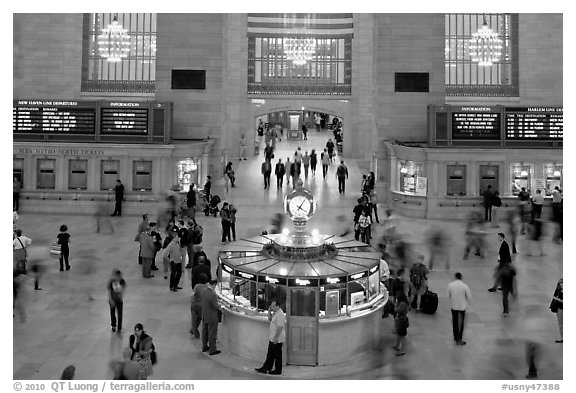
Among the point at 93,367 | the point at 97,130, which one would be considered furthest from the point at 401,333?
the point at 97,130

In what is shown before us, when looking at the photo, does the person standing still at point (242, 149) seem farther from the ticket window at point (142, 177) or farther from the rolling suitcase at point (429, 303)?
the rolling suitcase at point (429, 303)

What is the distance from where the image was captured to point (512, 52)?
31.3 metres

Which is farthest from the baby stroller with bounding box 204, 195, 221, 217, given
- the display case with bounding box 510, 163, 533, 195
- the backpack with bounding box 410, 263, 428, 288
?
the backpack with bounding box 410, 263, 428, 288

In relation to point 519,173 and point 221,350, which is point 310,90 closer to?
point 519,173

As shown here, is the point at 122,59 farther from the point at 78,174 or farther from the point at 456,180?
the point at 456,180

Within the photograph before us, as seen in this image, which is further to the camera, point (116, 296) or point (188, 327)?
point (188, 327)

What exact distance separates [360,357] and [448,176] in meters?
15.4

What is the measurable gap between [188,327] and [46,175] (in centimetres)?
1552

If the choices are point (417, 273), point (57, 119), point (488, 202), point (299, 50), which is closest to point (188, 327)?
point (417, 273)

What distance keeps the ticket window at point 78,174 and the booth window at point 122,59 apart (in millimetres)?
8219

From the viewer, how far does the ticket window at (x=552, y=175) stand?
2586 cm

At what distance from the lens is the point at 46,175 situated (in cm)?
2652

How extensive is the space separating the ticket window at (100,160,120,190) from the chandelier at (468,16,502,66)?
14.9 m

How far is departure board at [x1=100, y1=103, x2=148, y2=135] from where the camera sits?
88.1 feet
